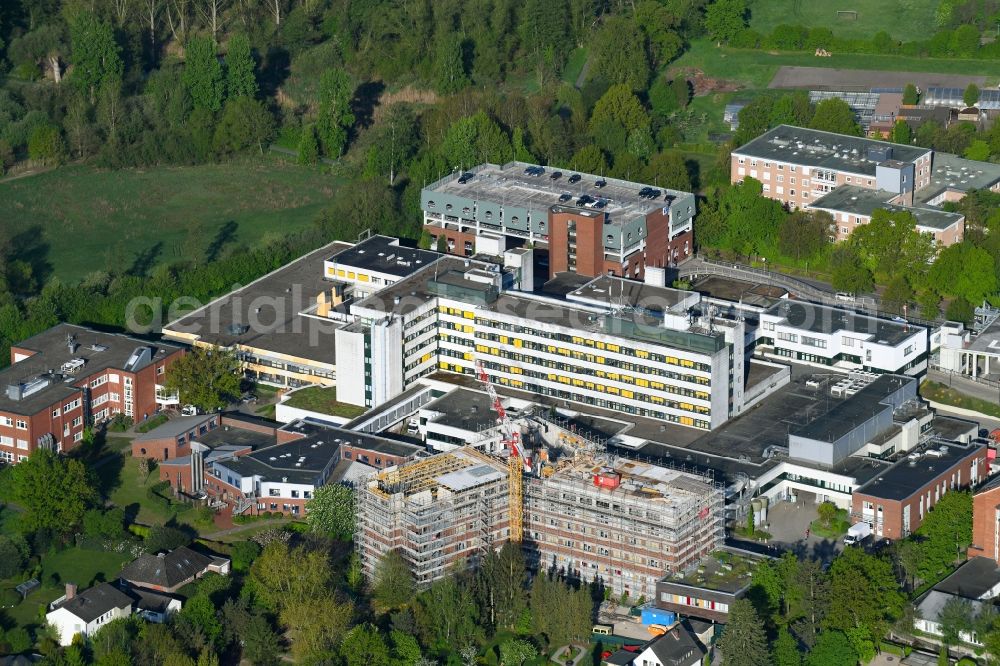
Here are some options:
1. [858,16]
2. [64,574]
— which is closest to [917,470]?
[64,574]

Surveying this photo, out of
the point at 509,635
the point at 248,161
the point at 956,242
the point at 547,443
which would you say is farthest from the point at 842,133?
the point at 509,635

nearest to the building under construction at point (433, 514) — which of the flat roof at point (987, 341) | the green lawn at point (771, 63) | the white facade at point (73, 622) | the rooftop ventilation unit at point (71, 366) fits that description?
the white facade at point (73, 622)

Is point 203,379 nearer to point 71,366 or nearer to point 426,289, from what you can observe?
point 71,366

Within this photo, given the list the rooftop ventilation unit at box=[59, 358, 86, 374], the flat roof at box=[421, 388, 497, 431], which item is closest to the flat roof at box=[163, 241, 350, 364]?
the rooftop ventilation unit at box=[59, 358, 86, 374]

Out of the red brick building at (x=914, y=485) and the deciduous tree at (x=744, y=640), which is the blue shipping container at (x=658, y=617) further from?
the red brick building at (x=914, y=485)

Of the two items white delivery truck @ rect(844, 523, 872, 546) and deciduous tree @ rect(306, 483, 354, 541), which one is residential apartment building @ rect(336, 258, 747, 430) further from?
deciduous tree @ rect(306, 483, 354, 541)

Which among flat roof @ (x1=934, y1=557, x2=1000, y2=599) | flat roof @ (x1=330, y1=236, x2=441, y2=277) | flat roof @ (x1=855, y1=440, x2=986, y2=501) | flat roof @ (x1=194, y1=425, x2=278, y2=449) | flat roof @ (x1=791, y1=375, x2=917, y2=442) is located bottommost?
flat roof @ (x1=934, y1=557, x2=1000, y2=599)

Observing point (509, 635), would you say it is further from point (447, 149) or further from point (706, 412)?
point (447, 149)
